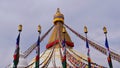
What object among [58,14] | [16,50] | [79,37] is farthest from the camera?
[58,14]

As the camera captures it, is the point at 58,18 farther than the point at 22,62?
Yes

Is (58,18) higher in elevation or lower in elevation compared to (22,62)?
higher

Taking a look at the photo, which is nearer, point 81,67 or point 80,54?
point 81,67

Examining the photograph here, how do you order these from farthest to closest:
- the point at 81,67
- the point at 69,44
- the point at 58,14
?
the point at 58,14 → the point at 69,44 → the point at 81,67

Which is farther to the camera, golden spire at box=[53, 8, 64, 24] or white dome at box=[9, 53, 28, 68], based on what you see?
golden spire at box=[53, 8, 64, 24]

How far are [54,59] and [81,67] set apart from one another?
5156 mm

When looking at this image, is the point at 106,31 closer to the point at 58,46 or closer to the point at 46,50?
the point at 58,46

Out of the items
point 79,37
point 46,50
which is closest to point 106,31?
point 79,37

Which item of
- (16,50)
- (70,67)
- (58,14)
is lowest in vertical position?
(70,67)

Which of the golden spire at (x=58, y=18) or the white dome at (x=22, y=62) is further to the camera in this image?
the golden spire at (x=58, y=18)

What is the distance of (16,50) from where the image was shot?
27.3 meters

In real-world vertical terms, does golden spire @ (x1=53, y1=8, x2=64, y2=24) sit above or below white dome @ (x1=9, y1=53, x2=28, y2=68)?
above

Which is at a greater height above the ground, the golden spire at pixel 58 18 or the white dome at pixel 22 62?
the golden spire at pixel 58 18

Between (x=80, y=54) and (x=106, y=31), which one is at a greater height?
(x=106, y=31)
